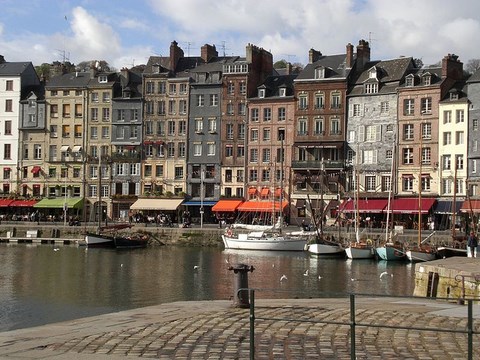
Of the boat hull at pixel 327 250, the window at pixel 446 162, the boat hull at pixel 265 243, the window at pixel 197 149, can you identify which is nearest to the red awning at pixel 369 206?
the window at pixel 446 162

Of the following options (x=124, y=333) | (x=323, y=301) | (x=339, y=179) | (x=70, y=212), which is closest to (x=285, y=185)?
(x=339, y=179)

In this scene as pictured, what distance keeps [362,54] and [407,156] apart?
12107mm

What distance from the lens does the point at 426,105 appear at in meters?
70.0

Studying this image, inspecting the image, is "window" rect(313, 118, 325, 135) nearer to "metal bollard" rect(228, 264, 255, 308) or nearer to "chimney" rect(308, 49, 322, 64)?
"chimney" rect(308, 49, 322, 64)

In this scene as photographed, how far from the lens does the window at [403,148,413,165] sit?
232ft

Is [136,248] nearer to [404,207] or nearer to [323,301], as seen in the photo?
[404,207]

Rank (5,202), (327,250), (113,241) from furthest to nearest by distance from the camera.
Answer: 1. (5,202)
2. (113,241)
3. (327,250)

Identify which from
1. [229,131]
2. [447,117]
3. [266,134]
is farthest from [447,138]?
[229,131]

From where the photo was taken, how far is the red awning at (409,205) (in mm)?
66812

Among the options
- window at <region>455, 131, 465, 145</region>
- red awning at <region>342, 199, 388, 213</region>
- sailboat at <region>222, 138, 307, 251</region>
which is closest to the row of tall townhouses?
window at <region>455, 131, 465, 145</region>

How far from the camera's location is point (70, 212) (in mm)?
82875

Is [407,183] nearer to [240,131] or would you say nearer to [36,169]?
[240,131]

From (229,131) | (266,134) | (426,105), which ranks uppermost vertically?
(426,105)

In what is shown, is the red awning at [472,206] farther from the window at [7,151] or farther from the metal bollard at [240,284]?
the metal bollard at [240,284]
